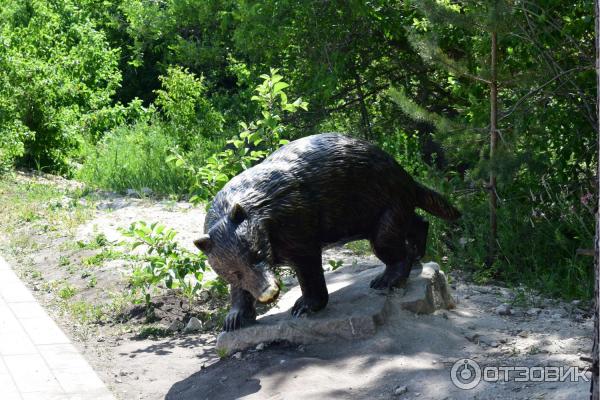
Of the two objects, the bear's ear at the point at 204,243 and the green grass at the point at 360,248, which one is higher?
the bear's ear at the point at 204,243

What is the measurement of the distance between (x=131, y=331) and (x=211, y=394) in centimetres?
194

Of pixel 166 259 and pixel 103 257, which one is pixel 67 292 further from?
pixel 166 259

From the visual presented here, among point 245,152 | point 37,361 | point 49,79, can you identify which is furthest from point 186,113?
Answer: point 37,361

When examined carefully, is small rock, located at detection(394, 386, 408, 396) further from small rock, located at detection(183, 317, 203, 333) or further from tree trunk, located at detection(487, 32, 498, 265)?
tree trunk, located at detection(487, 32, 498, 265)

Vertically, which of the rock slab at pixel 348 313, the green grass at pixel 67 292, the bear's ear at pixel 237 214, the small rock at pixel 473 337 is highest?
the bear's ear at pixel 237 214

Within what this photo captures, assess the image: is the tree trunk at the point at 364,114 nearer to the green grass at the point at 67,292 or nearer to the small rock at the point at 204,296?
the small rock at the point at 204,296

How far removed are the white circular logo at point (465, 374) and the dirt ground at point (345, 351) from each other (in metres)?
0.04

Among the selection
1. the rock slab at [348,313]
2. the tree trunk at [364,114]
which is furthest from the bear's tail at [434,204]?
the tree trunk at [364,114]

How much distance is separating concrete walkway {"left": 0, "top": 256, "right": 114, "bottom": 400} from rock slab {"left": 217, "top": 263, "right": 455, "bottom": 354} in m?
1.02

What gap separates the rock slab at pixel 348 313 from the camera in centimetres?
590

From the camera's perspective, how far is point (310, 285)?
5926mm

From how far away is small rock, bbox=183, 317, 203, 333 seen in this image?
23.6 ft

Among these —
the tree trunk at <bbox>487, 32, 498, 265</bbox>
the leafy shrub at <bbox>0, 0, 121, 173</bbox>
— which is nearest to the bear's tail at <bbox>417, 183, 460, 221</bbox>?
the tree trunk at <bbox>487, 32, 498, 265</bbox>

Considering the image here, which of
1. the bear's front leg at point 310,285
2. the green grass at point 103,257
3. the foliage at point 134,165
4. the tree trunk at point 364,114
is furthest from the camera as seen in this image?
the foliage at point 134,165
